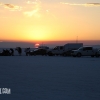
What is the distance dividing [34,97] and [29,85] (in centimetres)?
248

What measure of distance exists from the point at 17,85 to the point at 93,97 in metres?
3.72

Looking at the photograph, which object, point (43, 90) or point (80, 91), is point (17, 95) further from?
point (80, 91)

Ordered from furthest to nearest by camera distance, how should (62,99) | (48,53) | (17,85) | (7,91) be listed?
(48,53) < (17,85) < (7,91) < (62,99)

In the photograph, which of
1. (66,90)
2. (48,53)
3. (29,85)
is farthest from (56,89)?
(48,53)

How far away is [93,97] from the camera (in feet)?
32.3

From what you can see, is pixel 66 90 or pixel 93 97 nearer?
pixel 93 97

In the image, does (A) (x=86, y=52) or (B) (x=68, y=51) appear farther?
(B) (x=68, y=51)

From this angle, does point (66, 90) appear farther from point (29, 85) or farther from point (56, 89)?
point (29, 85)

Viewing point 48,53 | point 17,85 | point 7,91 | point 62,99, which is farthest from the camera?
point 48,53

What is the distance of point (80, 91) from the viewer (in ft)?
35.8

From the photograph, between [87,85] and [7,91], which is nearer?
[7,91]

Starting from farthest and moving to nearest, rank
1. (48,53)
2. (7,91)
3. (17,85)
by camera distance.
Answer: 1. (48,53)
2. (17,85)
3. (7,91)

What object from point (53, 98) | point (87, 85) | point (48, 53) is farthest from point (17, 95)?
point (48, 53)

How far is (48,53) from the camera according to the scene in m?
45.3
